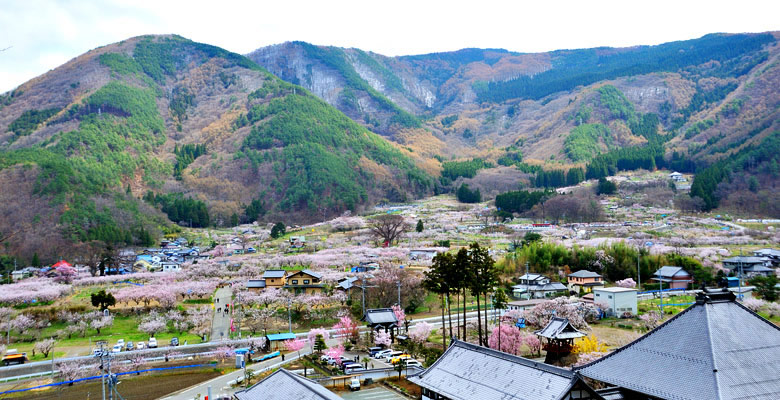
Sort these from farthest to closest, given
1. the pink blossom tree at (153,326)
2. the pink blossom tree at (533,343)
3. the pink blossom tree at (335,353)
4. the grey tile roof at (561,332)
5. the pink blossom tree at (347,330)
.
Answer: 1. the pink blossom tree at (153,326)
2. the pink blossom tree at (347,330)
3. the pink blossom tree at (533,343)
4. the pink blossom tree at (335,353)
5. the grey tile roof at (561,332)

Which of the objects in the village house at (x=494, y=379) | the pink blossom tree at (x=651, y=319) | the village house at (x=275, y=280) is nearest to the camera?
the village house at (x=494, y=379)

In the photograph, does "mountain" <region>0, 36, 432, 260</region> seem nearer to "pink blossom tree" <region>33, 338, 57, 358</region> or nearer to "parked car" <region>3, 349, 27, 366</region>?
"pink blossom tree" <region>33, 338, 57, 358</region>

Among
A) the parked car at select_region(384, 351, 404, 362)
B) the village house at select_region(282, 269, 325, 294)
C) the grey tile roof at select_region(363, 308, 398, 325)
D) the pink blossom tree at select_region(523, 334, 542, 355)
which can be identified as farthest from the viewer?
the village house at select_region(282, 269, 325, 294)

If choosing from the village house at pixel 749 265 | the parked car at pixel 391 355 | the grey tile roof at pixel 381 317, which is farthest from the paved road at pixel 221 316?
the village house at pixel 749 265

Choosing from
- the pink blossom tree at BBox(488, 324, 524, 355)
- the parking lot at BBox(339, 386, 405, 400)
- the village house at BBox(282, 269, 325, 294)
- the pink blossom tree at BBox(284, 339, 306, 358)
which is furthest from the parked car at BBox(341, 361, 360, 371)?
the village house at BBox(282, 269, 325, 294)

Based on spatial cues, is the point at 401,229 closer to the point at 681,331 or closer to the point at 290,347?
the point at 290,347

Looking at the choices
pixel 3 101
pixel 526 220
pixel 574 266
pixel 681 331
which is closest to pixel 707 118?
pixel 526 220

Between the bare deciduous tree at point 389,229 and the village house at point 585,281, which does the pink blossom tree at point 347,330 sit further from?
the bare deciduous tree at point 389,229
